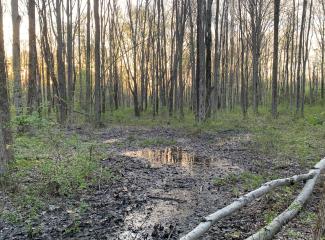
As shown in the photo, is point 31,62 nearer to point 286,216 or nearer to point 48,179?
point 48,179

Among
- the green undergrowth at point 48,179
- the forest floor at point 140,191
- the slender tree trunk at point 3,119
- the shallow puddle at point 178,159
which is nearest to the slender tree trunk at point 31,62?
the forest floor at point 140,191

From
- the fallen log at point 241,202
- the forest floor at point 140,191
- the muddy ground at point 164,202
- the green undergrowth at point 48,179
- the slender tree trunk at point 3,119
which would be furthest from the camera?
the slender tree trunk at point 3,119

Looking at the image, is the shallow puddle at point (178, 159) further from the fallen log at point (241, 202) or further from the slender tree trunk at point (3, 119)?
the slender tree trunk at point (3, 119)

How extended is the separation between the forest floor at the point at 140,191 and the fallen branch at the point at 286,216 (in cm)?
11

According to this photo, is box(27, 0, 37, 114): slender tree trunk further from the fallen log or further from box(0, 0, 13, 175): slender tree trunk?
the fallen log

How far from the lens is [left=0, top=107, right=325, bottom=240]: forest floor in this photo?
5.25 meters

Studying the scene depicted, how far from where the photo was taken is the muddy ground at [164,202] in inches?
202

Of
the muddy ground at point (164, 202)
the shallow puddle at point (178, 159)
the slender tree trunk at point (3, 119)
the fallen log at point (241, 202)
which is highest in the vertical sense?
the slender tree trunk at point (3, 119)

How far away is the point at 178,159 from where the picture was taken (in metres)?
10.8

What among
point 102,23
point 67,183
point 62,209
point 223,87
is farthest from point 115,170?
point 223,87

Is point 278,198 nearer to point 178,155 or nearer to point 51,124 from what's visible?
point 51,124

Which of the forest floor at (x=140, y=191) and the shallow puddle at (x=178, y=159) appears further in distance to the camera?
the shallow puddle at (x=178, y=159)

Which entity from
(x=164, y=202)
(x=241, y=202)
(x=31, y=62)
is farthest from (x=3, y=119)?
(x=31, y=62)

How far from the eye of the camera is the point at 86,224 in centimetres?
544
